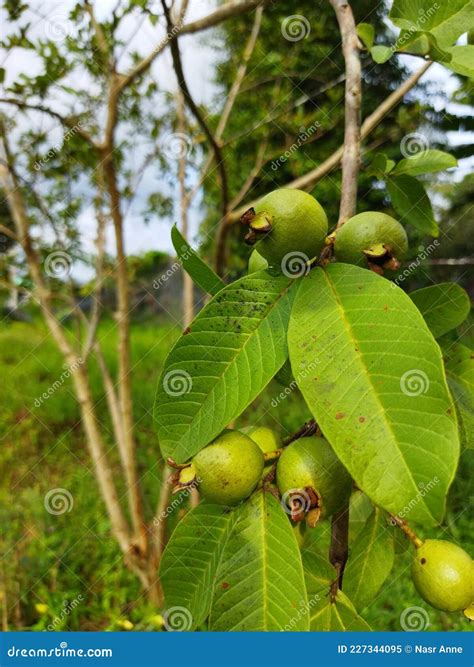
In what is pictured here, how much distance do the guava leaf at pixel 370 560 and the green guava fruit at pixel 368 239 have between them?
0.96ft

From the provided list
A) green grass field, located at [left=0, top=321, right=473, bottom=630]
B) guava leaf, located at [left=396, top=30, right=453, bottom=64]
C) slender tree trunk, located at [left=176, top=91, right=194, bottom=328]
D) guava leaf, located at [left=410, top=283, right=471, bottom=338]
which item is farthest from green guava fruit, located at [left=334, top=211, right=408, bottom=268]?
slender tree trunk, located at [left=176, top=91, right=194, bottom=328]

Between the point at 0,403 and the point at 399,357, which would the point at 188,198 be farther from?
the point at 0,403

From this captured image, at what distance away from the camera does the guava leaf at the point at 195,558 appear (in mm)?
609

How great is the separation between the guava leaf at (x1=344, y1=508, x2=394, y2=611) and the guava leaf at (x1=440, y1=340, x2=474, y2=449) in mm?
137

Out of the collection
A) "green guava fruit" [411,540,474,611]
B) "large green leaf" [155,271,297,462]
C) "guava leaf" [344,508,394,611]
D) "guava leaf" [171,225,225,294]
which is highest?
"guava leaf" [171,225,225,294]

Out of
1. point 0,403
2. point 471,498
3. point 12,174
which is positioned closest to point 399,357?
point 12,174

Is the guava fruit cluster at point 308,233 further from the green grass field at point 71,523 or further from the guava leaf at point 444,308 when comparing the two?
the green grass field at point 71,523

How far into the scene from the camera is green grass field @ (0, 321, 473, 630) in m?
2.03

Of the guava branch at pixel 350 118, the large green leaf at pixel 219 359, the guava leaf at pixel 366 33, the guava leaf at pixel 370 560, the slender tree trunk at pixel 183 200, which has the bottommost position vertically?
the guava leaf at pixel 370 560

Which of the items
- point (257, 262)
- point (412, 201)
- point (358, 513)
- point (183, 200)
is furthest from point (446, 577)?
point (183, 200)

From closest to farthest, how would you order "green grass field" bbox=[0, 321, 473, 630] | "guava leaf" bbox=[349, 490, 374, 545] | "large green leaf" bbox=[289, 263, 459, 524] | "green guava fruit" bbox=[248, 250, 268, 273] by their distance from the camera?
"large green leaf" bbox=[289, 263, 459, 524] < "green guava fruit" bbox=[248, 250, 268, 273] < "guava leaf" bbox=[349, 490, 374, 545] < "green grass field" bbox=[0, 321, 473, 630]

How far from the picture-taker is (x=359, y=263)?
58cm

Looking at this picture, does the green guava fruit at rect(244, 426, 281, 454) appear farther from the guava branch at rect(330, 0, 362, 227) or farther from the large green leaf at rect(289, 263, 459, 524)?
the guava branch at rect(330, 0, 362, 227)

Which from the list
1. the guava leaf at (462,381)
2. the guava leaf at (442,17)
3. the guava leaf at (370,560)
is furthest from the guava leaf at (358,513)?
the guava leaf at (442,17)
